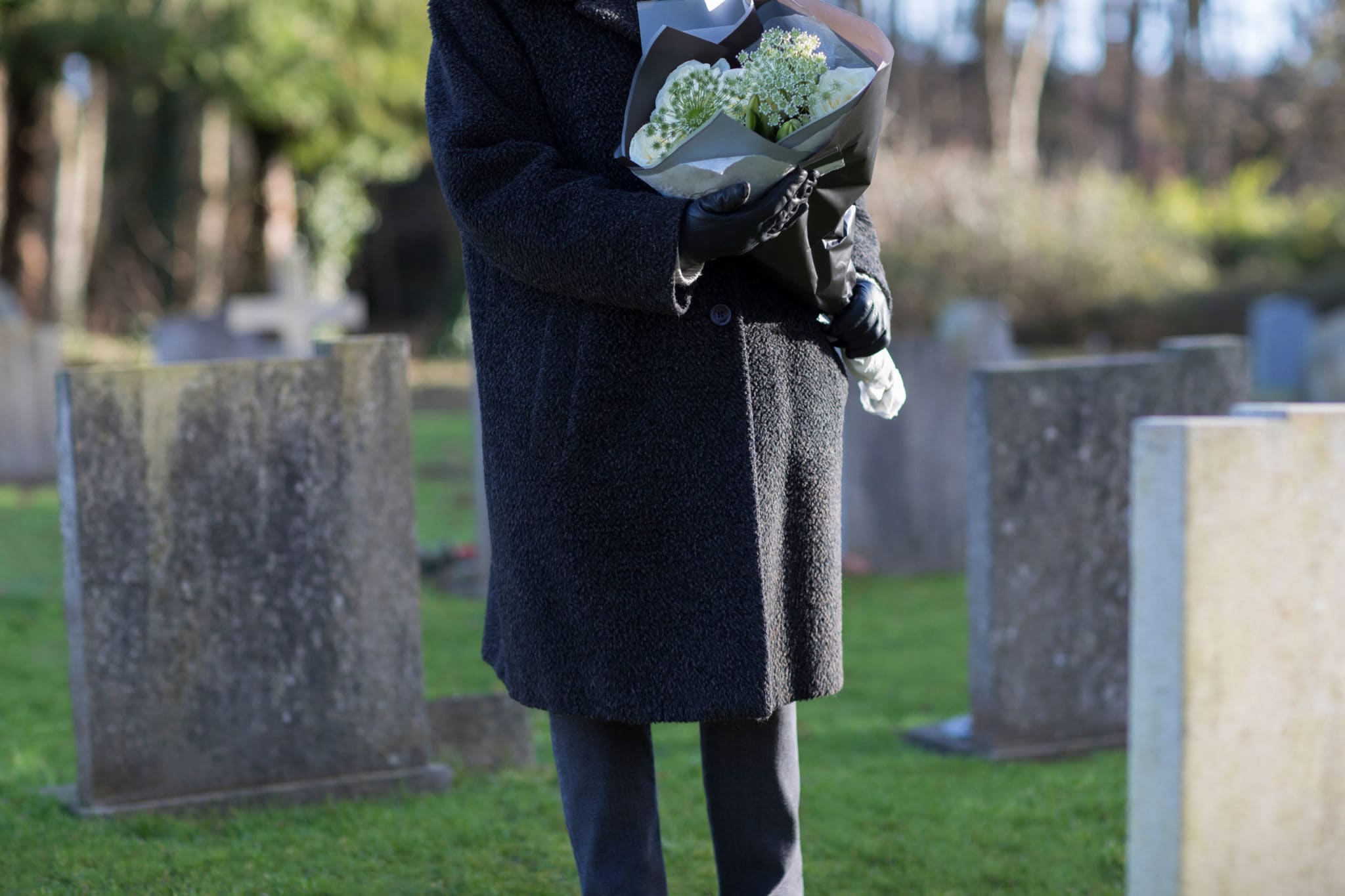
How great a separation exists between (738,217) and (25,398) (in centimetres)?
927

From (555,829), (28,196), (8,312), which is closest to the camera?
(555,829)

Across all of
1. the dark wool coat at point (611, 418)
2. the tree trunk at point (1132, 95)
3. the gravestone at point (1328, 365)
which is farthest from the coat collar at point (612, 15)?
the tree trunk at point (1132, 95)

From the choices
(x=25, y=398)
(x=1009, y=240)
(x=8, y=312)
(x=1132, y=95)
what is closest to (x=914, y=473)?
(x=25, y=398)

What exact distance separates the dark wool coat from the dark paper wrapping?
91 mm

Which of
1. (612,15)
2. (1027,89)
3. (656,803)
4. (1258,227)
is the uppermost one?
(1027,89)

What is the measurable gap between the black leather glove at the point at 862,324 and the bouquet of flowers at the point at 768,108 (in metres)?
→ 0.10

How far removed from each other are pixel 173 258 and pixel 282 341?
10.1 metres

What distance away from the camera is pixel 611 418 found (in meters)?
1.94

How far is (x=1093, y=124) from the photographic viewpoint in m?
36.1

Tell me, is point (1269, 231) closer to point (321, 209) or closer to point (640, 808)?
point (321, 209)

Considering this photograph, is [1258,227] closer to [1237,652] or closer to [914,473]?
[914,473]

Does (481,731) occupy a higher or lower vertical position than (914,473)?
lower

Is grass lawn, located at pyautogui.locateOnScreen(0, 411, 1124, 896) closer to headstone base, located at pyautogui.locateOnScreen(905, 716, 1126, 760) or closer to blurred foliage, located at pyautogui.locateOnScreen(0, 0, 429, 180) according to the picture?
headstone base, located at pyautogui.locateOnScreen(905, 716, 1126, 760)

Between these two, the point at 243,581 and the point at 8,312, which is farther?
the point at 8,312
